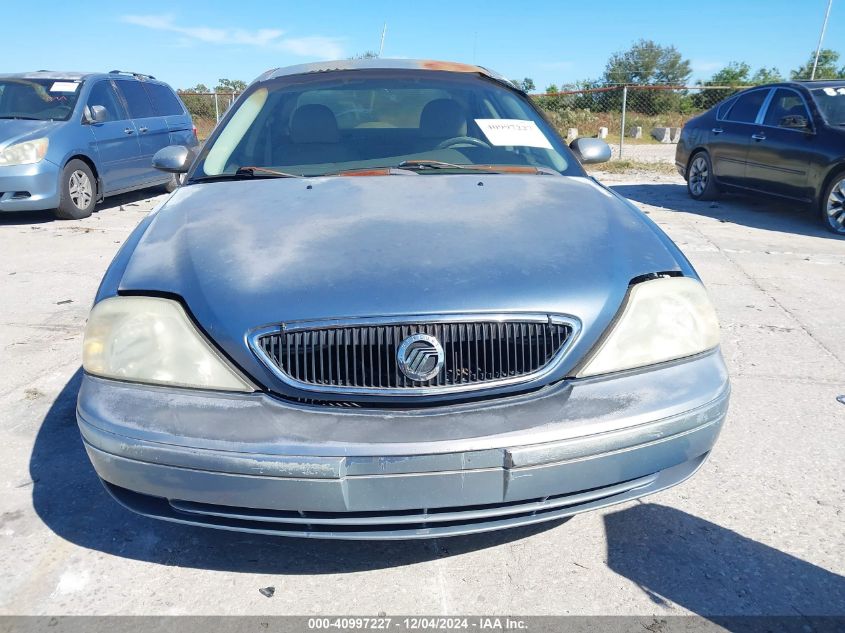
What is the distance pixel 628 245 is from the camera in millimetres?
2275

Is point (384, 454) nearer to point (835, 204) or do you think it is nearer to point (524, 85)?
point (835, 204)

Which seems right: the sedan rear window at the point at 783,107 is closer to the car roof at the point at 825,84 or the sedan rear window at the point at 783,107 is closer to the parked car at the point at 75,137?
the car roof at the point at 825,84

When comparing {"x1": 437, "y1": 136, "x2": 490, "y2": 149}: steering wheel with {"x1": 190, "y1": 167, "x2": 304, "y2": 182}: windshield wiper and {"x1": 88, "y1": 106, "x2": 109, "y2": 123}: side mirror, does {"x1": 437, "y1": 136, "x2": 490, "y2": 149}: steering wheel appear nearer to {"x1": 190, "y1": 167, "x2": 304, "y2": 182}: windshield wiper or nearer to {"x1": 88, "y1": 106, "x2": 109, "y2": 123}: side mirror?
{"x1": 190, "y1": 167, "x2": 304, "y2": 182}: windshield wiper

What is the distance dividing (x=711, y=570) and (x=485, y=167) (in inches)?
70.1

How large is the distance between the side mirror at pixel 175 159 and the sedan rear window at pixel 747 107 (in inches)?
294

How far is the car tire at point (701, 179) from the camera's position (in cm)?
932

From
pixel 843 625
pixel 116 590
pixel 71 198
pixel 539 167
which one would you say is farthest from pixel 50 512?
pixel 71 198

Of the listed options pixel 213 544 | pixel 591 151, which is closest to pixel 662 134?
pixel 591 151

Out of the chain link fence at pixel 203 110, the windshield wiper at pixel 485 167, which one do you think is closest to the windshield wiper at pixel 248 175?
the windshield wiper at pixel 485 167

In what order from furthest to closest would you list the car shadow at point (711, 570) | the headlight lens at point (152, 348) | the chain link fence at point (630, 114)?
the chain link fence at point (630, 114)
the car shadow at point (711, 570)
the headlight lens at point (152, 348)

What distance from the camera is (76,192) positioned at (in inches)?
323

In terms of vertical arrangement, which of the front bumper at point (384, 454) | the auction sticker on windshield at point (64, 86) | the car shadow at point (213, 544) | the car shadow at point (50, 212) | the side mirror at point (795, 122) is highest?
the auction sticker on windshield at point (64, 86)

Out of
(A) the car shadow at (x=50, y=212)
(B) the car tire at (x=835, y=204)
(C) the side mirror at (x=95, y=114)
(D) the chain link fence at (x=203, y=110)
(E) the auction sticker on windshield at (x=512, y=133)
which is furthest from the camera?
(D) the chain link fence at (x=203, y=110)

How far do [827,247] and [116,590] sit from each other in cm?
691
